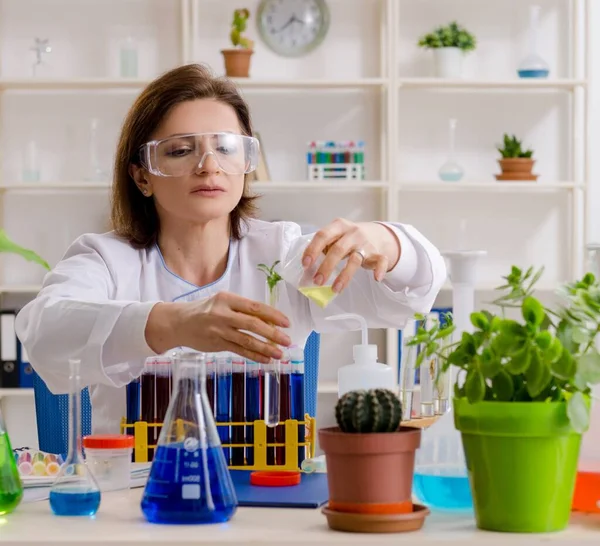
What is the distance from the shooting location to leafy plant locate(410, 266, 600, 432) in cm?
97

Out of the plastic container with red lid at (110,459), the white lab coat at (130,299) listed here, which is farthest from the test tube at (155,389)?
the plastic container with red lid at (110,459)

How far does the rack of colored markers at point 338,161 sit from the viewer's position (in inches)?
156

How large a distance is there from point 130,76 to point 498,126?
152 cm

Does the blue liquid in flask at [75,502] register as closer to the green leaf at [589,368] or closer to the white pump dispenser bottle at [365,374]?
the white pump dispenser bottle at [365,374]

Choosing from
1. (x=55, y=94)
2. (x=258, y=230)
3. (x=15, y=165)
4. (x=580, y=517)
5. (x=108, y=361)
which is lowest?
(x=580, y=517)

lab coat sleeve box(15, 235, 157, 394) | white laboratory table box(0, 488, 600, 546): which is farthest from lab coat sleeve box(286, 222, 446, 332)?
white laboratory table box(0, 488, 600, 546)

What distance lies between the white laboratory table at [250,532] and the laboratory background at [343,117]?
3.01 m

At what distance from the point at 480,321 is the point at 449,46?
3.14m

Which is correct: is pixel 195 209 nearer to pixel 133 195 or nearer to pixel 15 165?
pixel 133 195

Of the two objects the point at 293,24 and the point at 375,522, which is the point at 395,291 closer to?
the point at 375,522

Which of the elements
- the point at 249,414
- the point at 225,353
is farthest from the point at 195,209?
the point at 249,414

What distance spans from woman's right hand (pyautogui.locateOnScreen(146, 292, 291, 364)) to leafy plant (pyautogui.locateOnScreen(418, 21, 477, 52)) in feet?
9.35

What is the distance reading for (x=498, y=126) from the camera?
13.7ft

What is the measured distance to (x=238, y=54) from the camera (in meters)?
3.93
